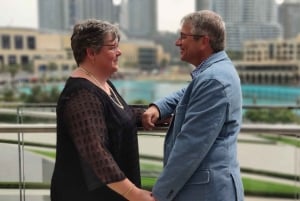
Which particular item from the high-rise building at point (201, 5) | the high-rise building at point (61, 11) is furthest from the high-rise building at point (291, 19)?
the high-rise building at point (201, 5)

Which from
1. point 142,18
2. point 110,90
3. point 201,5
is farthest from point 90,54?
point 142,18

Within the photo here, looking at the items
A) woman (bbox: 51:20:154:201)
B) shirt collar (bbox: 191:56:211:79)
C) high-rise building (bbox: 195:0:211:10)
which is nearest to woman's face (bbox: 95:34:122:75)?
woman (bbox: 51:20:154:201)

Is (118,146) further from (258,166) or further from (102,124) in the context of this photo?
(258,166)

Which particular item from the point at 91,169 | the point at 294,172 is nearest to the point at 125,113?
the point at 91,169

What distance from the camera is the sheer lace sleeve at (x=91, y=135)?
4.36ft

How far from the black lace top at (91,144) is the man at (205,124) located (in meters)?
0.16

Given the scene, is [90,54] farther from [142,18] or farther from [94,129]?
[142,18]

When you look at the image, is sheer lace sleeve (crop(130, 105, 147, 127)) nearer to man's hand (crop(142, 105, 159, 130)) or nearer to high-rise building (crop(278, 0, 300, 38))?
man's hand (crop(142, 105, 159, 130))

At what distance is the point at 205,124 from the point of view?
137cm

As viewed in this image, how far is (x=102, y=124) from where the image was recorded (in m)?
1.36

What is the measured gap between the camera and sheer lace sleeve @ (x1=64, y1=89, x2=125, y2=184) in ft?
4.36

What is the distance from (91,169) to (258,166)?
9.46 ft

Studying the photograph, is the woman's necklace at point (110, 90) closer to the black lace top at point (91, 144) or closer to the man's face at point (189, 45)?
the black lace top at point (91, 144)

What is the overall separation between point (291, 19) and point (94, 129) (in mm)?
68617
